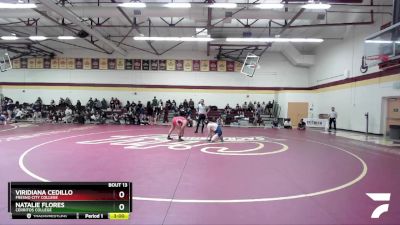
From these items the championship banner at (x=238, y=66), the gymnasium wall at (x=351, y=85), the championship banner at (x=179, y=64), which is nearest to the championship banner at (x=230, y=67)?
the championship banner at (x=238, y=66)

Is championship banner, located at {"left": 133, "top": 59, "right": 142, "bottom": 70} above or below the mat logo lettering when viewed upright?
above

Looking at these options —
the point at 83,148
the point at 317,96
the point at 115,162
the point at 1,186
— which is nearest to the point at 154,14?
the point at 83,148

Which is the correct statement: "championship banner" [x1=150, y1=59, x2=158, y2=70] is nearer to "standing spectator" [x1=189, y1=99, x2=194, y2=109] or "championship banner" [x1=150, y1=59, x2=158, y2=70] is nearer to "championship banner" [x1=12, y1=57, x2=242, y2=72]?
"championship banner" [x1=12, y1=57, x2=242, y2=72]

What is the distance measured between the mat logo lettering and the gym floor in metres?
0.07

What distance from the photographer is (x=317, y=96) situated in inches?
949

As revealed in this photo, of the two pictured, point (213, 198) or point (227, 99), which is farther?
point (227, 99)

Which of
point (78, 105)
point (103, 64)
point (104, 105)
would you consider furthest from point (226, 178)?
point (103, 64)

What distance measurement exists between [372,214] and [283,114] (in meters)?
21.3

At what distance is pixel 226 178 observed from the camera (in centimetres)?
568

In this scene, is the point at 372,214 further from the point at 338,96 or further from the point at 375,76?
the point at 338,96
